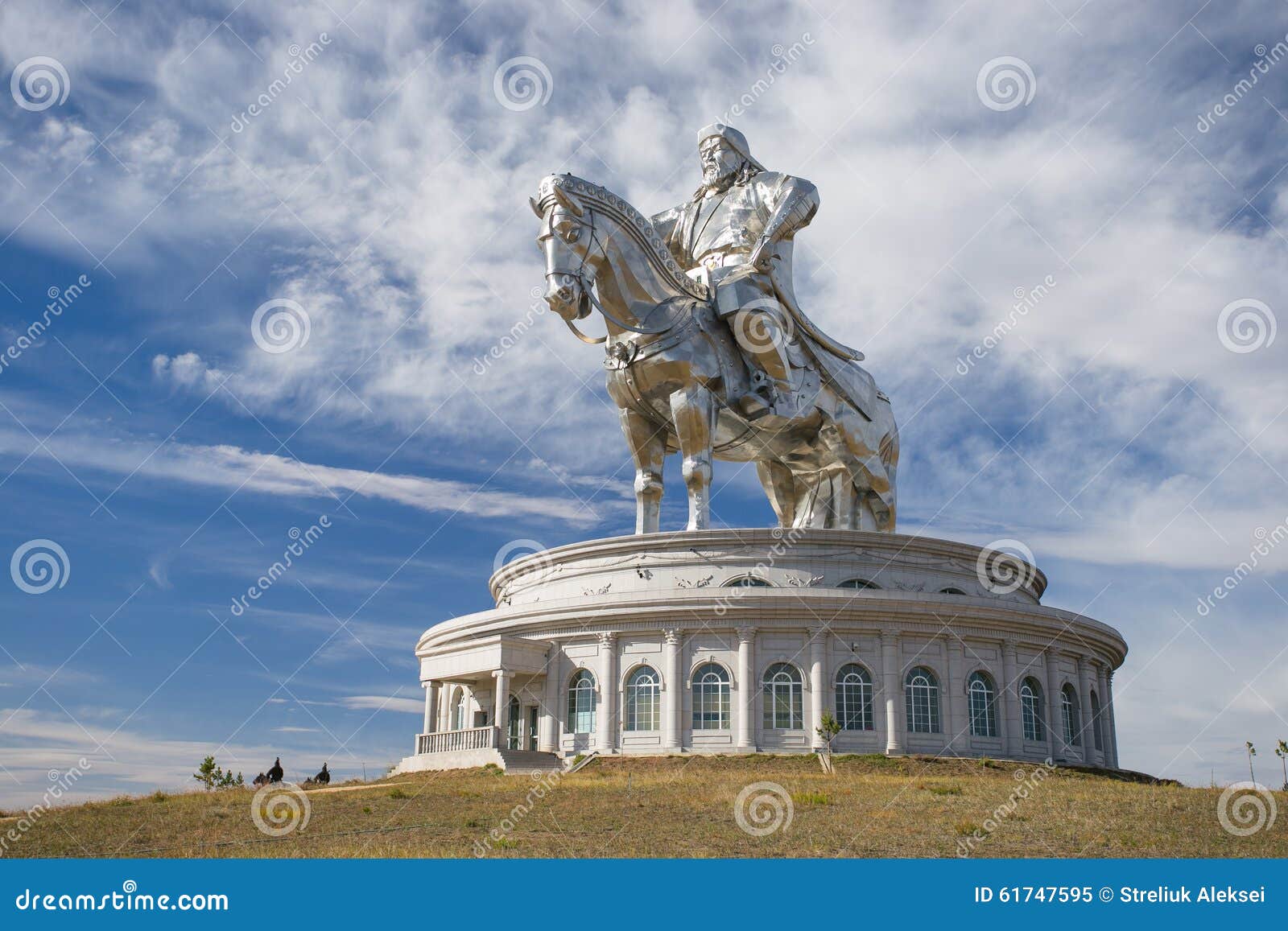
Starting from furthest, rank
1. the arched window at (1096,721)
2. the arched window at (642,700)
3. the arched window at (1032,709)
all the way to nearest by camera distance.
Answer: the arched window at (1096,721), the arched window at (1032,709), the arched window at (642,700)

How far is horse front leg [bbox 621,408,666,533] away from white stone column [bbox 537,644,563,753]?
12.5 feet

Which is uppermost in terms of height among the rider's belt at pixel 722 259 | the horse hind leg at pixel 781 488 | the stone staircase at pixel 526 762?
the rider's belt at pixel 722 259

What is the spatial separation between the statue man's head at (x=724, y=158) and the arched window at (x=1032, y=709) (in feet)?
49.2

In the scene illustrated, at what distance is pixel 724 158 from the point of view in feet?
101

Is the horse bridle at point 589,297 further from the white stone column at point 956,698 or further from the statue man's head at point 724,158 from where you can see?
the white stone column at point 956,698

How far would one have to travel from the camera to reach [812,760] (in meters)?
25.0

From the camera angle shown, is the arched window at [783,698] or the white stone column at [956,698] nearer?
the arched window at [783,698]

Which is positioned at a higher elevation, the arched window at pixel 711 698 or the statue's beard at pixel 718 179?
the statue's beard at pixel 718 179

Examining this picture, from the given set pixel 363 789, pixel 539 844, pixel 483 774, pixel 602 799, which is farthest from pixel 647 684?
pixel 539 844

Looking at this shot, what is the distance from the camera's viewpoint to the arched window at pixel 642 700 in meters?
27.5

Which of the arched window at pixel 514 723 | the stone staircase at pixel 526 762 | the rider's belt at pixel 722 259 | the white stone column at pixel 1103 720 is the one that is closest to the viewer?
the stone staircase at pixel 526 762

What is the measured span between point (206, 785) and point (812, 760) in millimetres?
13539

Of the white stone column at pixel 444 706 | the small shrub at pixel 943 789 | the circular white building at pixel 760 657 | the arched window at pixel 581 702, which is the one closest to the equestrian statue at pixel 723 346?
the circular white building at pixel 760 657

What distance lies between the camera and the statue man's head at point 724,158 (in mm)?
30875
